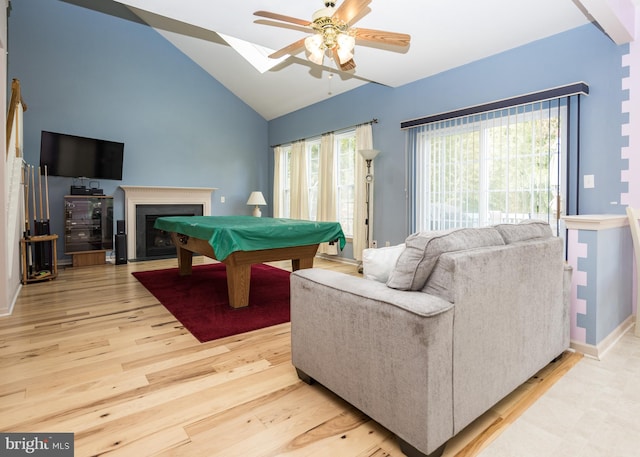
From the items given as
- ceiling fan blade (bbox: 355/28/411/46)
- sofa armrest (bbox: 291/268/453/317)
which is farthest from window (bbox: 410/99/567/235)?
sofa armrest (bbox: 291/268/453/317)

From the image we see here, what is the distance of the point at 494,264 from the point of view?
1482 millimetres

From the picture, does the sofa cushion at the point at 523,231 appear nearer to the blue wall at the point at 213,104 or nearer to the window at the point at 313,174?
the blue wall at the point at 213,104

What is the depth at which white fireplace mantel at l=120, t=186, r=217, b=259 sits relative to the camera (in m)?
5.77

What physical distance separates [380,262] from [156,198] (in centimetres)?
537

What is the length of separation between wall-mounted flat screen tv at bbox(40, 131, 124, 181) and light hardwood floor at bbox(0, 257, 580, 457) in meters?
2.98

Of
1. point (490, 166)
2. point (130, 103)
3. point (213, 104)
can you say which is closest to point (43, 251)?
point (130, 103)

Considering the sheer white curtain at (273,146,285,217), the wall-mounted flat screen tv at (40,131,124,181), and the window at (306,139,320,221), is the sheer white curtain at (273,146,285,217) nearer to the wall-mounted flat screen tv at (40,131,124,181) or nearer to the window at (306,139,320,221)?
the window at (306,139,320,221)

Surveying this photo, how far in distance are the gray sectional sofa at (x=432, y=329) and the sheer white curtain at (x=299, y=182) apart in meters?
4.68

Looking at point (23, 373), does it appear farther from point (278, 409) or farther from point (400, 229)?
point (400, 229)

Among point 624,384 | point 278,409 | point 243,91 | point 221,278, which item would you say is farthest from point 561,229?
point 243,91

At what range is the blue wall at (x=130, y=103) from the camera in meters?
5.04

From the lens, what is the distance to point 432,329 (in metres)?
1.22

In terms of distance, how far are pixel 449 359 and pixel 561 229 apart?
2650mm

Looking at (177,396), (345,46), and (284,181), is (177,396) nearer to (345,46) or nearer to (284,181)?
(345,46)
